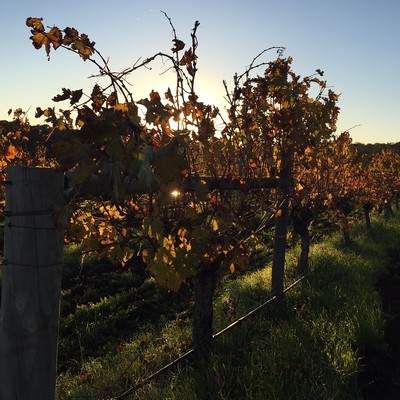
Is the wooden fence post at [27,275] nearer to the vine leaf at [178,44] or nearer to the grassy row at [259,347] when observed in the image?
the vine leaf at [178,44]

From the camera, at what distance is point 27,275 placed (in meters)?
1.66

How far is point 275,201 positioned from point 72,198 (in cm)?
330

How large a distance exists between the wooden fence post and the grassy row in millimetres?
1716

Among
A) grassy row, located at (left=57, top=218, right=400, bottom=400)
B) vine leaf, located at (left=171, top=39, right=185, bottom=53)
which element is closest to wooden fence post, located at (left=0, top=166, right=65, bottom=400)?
vine leaf, located at (left=171, top=39, right=185, bottom=53)

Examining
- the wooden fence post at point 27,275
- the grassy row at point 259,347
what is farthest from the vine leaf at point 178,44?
the grassy row at point 259,347

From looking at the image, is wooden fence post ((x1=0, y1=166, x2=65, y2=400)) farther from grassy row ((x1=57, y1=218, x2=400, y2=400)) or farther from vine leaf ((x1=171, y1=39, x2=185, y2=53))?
grassy row ((x1=57, y1=218, x2=400, y2=400))

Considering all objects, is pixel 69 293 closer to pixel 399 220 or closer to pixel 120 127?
pixel 120 127

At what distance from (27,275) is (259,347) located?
2918 millimetres

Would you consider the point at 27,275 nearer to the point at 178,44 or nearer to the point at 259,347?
the point at 178,44

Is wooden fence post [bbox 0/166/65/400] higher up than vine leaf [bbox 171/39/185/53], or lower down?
lower down

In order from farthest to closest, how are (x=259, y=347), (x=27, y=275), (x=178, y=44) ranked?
(x=259, y=347) → (x=178, y=44) → (x=27, y=275)

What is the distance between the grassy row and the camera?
333 cm

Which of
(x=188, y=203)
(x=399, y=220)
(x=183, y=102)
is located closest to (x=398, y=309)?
(x=188, y=203)

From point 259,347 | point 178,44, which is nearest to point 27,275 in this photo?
point 178,44
